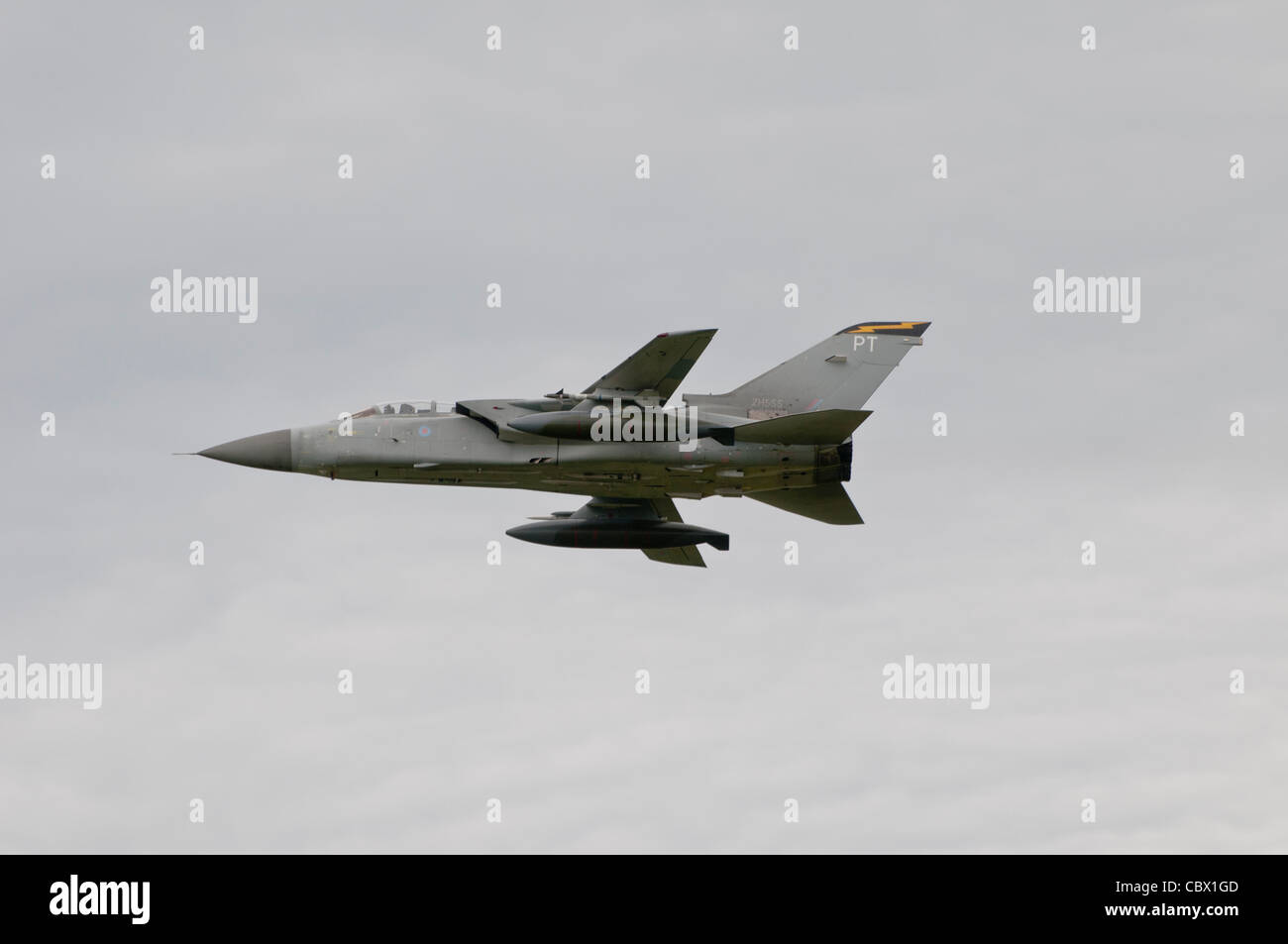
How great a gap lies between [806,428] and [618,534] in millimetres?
7900

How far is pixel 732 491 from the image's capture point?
4756 cm

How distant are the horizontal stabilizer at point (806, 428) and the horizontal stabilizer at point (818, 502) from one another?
307 cm

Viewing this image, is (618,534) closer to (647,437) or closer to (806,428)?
(647,437)

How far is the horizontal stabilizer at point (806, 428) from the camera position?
44.4 metres

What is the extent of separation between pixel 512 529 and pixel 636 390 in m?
6.74

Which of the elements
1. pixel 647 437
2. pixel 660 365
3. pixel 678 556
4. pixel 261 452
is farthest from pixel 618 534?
pixel 261 452

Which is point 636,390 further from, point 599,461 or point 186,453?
point 186,453

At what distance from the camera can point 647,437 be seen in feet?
150

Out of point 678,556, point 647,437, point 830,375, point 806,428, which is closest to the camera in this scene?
point 806,428

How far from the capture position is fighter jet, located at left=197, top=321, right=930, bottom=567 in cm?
4547

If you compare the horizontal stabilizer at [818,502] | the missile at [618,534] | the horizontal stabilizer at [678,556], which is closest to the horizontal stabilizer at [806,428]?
the horizontal stabilizer at [818,502]
